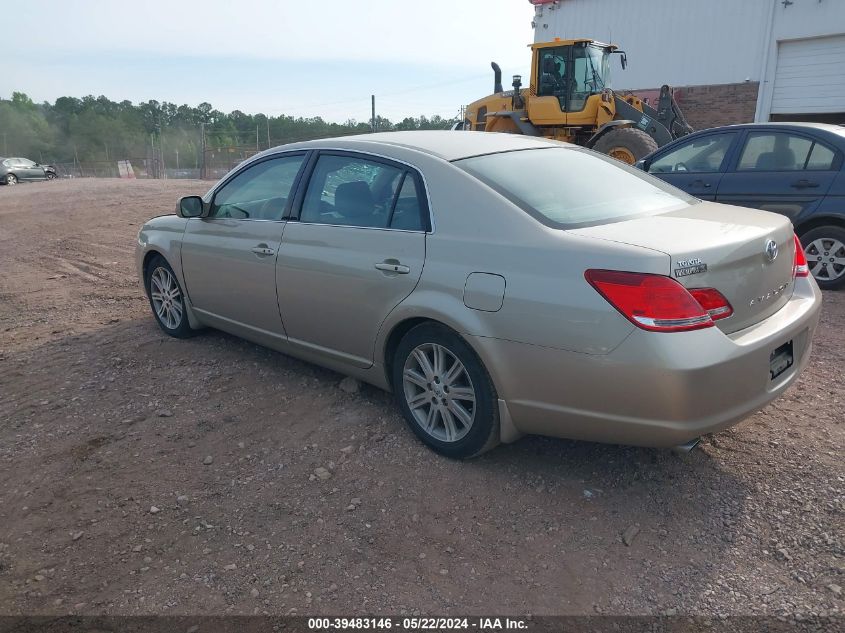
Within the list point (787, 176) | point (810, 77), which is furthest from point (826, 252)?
point (810, 77)

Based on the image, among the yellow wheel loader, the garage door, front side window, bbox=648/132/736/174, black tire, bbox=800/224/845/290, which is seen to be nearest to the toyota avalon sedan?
black tire, bbox=800/224/845/290

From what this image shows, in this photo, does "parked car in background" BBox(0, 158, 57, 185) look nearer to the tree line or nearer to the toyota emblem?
the tree line

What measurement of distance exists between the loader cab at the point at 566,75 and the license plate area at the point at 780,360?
11857 millimetres

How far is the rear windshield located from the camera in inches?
126

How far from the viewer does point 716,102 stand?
22.2 metres

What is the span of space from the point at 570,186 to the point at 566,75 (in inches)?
457

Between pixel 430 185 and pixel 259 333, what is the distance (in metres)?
1.78

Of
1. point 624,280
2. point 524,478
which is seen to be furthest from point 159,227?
point 624,280

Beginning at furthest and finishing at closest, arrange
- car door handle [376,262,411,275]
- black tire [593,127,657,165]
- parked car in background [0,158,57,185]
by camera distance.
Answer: parked car in background [0,158,57,185] → black tire [593,127,657,165] → car door handle [376,262,411,275]

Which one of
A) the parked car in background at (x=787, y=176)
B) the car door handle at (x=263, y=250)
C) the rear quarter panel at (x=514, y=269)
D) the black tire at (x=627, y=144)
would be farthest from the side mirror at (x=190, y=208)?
the black tire at (x=627, y=144)

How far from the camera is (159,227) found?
5.48m

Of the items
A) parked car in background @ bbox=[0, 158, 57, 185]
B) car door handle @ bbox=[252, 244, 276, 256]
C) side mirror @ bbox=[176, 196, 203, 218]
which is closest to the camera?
car door handle @ bbox=[252, 244, 276, 256]

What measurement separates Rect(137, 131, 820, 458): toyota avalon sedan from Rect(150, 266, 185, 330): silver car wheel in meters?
1.00

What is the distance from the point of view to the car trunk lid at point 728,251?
2.73 meters
